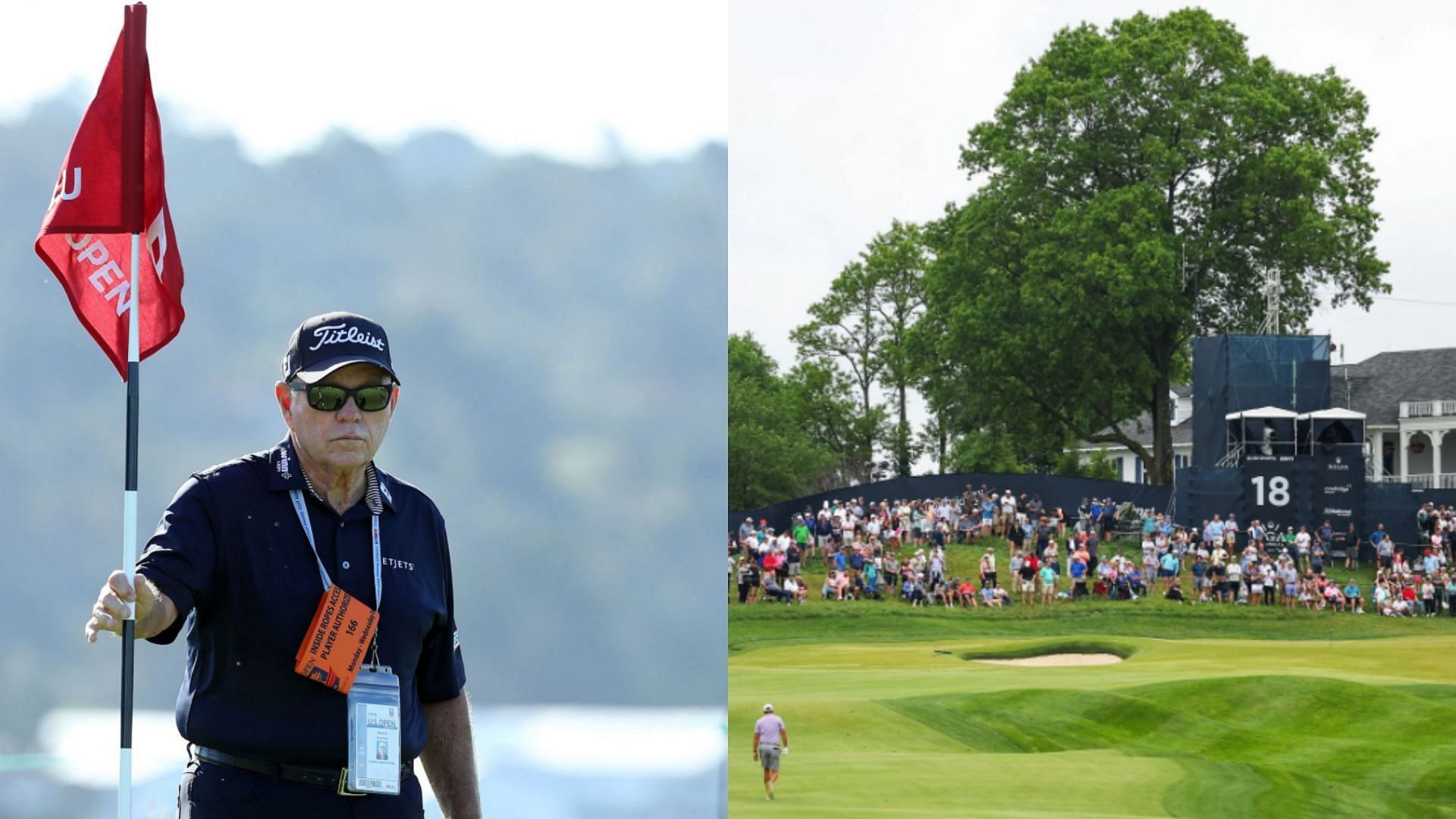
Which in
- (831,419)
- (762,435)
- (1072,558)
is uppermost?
(831,419)

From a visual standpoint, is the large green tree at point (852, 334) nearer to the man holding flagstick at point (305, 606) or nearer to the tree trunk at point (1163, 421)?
the tree trunk at point (1163, 421)

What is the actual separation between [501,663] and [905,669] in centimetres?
911

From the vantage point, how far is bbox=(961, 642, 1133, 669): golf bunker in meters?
14.4

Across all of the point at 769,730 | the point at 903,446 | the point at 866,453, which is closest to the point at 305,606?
the point at 769,730

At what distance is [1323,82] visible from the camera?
47.9 feet

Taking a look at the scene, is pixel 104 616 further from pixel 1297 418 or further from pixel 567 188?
pixel 1297 418

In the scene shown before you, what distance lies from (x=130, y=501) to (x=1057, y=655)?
12.5m

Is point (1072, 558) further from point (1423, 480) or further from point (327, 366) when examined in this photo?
point (327, 366)

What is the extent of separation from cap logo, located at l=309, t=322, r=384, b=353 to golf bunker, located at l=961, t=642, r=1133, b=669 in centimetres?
1236

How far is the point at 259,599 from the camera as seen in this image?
2340 mm

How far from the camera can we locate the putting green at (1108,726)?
11.6m

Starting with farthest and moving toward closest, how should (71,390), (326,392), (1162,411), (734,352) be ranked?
(734,352) < (1162,411) < (71,390) < (326,392)

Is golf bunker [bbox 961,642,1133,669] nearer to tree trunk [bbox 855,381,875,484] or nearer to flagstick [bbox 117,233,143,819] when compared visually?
tree trunk [bbox 855,381,875,484]

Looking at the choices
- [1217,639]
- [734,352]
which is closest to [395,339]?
[1217,639]
